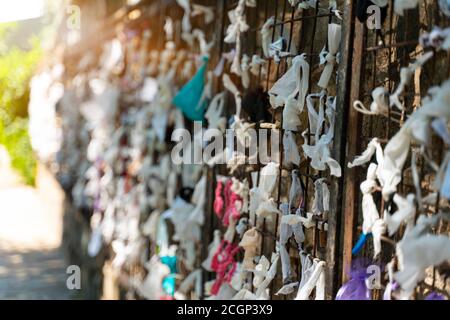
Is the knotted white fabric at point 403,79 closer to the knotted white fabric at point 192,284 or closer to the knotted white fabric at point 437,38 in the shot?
the knotted white fabric at point 437,38

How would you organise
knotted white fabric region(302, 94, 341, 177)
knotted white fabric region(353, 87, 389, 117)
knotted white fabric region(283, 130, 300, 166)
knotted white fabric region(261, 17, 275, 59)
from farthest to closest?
knotted white fabric region(261, 17, 275, 59) < knotted white fabric region(283, 130, 300, 166) < knotted white fabric region(302, 94, 341, 177) < knotted white fabric region(353, 87, 389, 117)

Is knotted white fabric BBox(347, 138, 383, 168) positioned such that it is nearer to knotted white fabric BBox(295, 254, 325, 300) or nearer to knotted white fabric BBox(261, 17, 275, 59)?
knotted white fabric BBox(295, 254, 325, 300)

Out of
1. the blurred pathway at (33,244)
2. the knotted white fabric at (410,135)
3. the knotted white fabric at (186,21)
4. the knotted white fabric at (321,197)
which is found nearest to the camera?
the knotted white fabric at (410,135)

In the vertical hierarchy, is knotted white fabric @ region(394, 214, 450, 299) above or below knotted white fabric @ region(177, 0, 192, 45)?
below

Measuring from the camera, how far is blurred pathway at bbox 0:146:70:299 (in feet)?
23.4

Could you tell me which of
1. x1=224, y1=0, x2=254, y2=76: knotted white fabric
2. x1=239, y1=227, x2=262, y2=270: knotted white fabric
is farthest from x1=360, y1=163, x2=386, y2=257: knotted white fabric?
x1=224, y1=0, x2=254, y2=76: knotted white fabric

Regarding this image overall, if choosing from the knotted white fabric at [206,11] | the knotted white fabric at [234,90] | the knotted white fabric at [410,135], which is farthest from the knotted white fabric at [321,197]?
the knotted white fabric at [206,11]

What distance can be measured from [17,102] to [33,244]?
8502 millimetres

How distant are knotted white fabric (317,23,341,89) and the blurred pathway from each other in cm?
515

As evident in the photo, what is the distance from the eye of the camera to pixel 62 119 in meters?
10.2

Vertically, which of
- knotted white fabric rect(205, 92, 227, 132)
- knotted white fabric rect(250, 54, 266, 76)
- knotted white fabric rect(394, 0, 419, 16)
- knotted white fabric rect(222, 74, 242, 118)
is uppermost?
knotted white fabric rect(394, 0, 419, 16)

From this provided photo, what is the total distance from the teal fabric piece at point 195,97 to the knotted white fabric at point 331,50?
1620 millimetres

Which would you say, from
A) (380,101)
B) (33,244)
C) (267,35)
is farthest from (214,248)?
(33,244)

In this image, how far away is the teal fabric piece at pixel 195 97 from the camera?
3.87 metres
